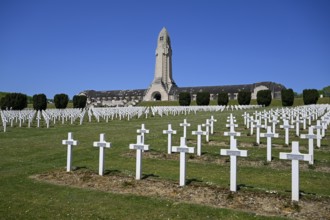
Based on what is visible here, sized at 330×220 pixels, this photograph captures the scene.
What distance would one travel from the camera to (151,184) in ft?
20.6

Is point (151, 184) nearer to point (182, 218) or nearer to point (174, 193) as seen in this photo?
point (174, 193)

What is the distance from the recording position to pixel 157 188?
19.9ft

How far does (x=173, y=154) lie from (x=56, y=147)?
4.73 meters

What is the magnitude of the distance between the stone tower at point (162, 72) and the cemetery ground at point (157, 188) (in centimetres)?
7057

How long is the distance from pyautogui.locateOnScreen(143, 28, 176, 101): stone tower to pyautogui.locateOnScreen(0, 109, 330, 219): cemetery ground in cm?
7057

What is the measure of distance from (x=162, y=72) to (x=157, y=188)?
76.9 meters

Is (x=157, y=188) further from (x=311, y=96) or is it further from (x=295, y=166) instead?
(x=311, y=96)

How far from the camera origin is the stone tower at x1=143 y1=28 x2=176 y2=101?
8012 cm

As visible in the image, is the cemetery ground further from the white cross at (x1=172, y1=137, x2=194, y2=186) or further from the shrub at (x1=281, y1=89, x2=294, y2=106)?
the shrub at (x1=281, y1=89, x2=294, y2=106)

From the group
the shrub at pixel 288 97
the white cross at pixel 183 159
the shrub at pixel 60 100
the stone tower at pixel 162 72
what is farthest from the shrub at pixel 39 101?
the stone tower at pixel 162 72

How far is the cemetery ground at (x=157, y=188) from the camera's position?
15.9ft

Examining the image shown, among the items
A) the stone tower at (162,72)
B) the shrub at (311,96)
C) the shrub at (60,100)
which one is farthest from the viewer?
the stone tower at (162,72)

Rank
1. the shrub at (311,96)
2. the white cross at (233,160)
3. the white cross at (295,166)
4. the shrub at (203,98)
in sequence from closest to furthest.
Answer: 1. the white cross at (295,166)
2. the white cross at (233,160)
3. the shrub at (311,96)
4. the shrub at (203,98)

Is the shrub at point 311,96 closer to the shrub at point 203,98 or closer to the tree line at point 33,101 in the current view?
the shrub at point 203,98
